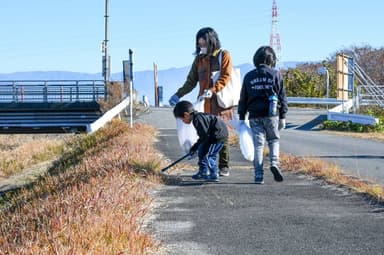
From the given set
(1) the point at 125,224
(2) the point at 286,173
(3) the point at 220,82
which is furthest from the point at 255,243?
(2) the point at 286,173

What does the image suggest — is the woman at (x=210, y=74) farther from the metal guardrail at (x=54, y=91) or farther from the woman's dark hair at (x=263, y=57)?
the metal guardrail at (x=54, y=91)

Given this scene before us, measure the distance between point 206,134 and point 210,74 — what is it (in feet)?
2.62

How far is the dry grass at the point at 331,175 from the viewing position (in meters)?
7.10

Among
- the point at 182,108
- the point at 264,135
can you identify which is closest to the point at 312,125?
the point at 264,135

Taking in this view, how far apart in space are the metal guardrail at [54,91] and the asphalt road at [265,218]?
2919cm

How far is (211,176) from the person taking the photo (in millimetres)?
8133

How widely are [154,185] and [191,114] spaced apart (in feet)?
3.00

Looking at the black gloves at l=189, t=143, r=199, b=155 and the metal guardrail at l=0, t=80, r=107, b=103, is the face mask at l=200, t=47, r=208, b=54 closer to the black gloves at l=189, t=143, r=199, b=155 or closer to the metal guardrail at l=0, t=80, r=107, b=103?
the black gloves at l=189, t=143, r=199, b=155

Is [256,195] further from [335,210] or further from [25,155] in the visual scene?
[25,155]

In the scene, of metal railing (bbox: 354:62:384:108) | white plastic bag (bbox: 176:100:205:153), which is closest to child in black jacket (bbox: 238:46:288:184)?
white plastic bag (bbox: 176:100:205:153)

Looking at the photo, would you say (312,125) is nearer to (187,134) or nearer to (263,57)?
(187,134)

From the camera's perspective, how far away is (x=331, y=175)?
834cm

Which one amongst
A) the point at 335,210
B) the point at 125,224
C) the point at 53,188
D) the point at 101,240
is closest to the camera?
the point at 101,240

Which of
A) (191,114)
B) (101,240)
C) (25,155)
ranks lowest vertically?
(25,155)
